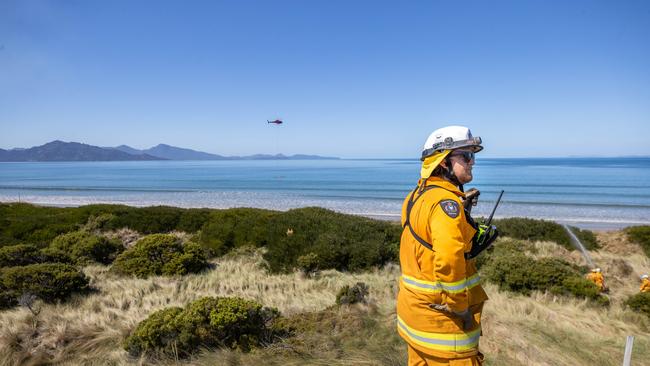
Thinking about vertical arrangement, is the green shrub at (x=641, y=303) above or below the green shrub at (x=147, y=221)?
below

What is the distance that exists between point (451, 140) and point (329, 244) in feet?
24.2

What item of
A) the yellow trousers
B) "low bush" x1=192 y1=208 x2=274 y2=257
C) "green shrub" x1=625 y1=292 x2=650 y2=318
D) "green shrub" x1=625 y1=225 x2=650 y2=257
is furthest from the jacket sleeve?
"green shrub" x1=625 y1=225 x2=650 y2=257

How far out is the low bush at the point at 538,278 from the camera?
661 centimetres

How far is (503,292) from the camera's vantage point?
697 centimetres

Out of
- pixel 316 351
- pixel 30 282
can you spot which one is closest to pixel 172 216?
pixel 30 282

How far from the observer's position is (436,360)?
2148mm

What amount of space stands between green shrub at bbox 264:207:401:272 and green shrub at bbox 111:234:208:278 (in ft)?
5.85

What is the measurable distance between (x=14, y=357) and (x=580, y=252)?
44.0 ft

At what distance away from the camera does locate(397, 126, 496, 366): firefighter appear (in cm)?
194

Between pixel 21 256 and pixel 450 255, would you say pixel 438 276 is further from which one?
pixel 21 256

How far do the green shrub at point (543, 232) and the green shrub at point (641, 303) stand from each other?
671 cm

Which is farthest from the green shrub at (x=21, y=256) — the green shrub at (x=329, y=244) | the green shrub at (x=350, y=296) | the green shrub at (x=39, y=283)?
the green shrub at (x=350, y=296)

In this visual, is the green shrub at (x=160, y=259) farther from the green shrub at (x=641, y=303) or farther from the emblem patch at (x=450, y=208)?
the green shrub at (x=641, y=303)

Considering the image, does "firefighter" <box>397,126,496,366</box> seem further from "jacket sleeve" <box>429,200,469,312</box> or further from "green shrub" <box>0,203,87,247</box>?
"green shrub" <box>0,203,87,247</box>
